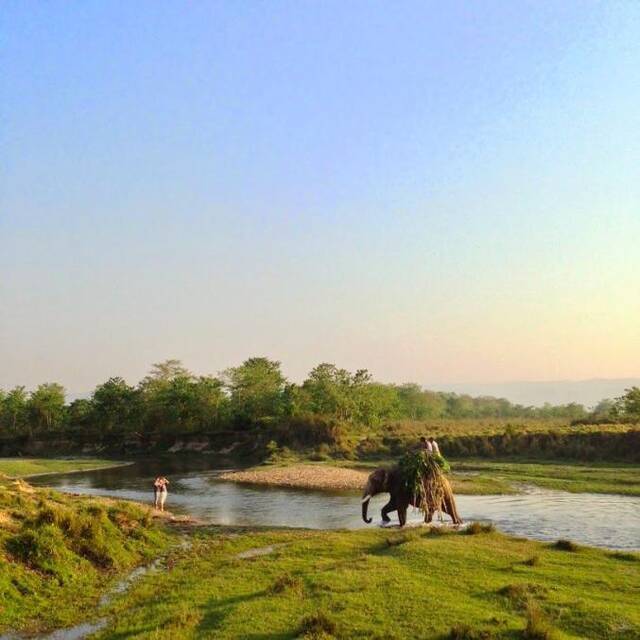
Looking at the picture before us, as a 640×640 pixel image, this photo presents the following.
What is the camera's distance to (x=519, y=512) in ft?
99.0

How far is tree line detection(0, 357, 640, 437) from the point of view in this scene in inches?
3292

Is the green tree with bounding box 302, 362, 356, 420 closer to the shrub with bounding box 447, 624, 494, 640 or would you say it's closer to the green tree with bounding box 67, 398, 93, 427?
the green tree with bounding box 67, 398, 93, 427

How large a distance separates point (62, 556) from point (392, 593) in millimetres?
9519

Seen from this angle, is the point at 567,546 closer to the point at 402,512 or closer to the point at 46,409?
the point at 402,512

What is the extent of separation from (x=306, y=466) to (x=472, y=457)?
1507 cm

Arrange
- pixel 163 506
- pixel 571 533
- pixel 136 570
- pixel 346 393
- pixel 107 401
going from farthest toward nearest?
pixel 107 401 → pixel 346 393 → pixel 163 506 → pixel 571 533 → pixel 136 570

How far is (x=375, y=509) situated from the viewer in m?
32.6

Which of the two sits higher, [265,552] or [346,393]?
[346,393]

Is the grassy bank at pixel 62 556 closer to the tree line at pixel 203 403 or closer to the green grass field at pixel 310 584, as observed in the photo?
Answer: the green grass field at pixel 310 584

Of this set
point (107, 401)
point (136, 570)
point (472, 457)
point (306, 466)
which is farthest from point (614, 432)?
point (107, 401)

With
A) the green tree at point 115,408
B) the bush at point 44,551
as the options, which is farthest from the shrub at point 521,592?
the green tree at point 115,408

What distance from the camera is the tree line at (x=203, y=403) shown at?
83.6 m

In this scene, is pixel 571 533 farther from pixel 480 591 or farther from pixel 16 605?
pixel 16 605

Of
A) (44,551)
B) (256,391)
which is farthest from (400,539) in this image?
(256,391)
